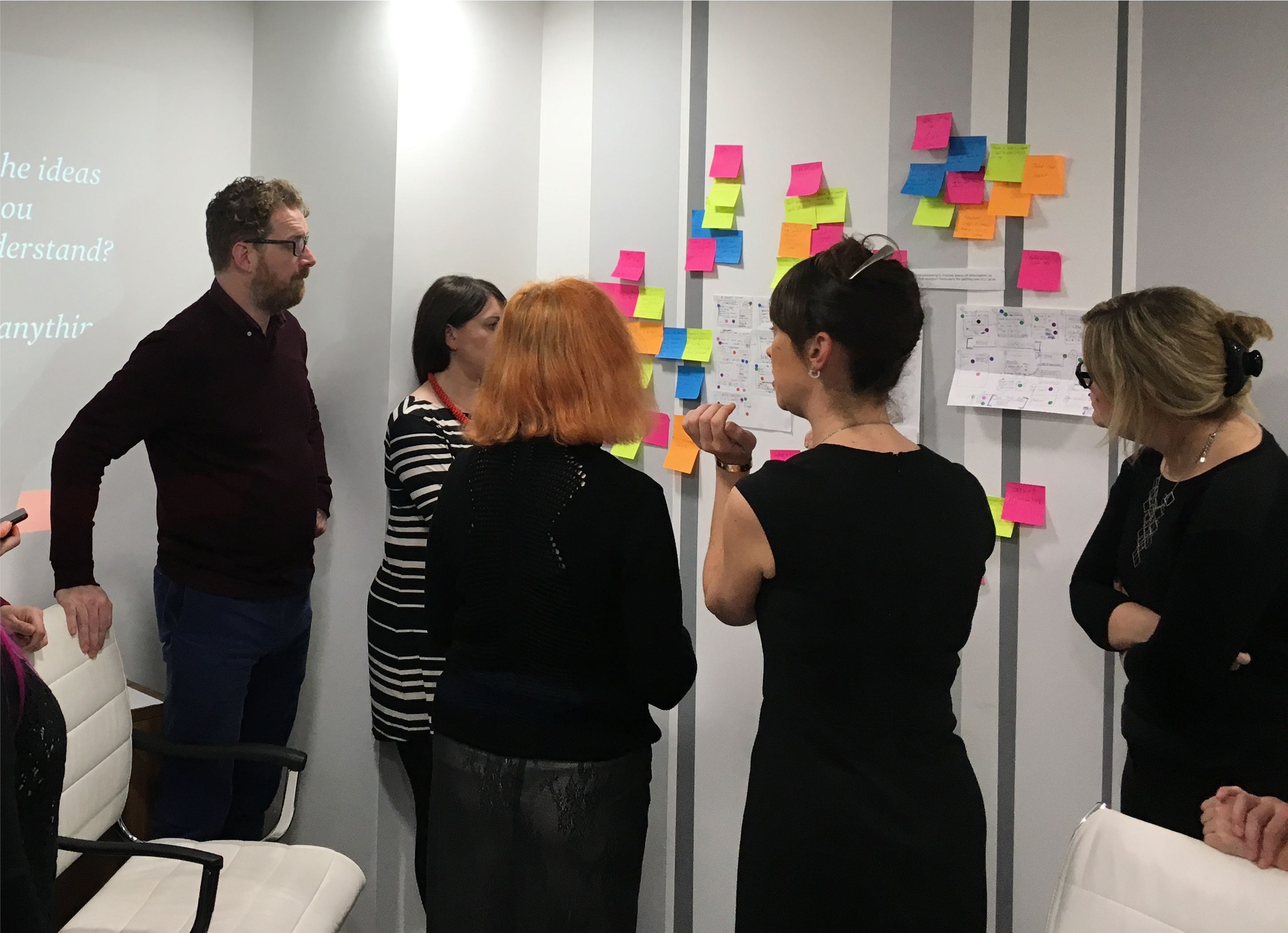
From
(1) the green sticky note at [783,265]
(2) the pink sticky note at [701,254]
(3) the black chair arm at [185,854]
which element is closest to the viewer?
(3) the black chair arm at [185,854]

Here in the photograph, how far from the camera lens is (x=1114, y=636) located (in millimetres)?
1658

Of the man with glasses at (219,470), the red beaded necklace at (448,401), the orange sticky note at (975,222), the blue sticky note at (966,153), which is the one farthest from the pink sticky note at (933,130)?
the man with glasses at (219,470)

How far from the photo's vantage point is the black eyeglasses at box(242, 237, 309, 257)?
2.16m

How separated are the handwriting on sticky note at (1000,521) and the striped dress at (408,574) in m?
1.17

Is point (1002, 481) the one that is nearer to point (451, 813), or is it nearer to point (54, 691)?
point (451, 813)

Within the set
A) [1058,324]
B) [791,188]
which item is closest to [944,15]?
[791,188]

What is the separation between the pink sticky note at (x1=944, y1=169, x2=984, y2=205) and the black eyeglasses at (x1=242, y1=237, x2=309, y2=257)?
145 cm

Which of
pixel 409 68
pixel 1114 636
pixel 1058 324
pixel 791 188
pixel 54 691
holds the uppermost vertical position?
pixel 409 68

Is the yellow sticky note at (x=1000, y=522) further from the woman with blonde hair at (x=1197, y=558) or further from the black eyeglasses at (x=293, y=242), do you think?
the black eyeglasses at (x=293, y=242)

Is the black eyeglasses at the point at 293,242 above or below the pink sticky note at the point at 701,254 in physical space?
below

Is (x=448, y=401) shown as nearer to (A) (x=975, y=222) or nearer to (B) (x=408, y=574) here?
(B) (x=408, y=574)

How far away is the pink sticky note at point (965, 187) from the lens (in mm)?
2018

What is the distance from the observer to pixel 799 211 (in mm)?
2256

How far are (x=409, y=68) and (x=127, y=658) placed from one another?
170cm
